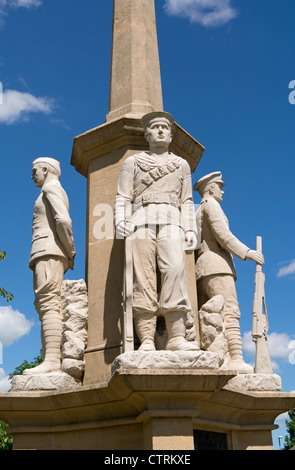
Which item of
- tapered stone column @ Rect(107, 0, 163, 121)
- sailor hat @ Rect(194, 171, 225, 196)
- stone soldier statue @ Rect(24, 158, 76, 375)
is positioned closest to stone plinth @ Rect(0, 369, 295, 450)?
stone soldier statue @ Rect(24, 158, 76, 375)

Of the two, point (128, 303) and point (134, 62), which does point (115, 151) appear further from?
point (128, 303)

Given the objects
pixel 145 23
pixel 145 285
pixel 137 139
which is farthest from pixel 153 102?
pixel 145 285

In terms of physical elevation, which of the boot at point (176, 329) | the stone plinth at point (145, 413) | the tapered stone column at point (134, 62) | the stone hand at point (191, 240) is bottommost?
the stone plinth at point (145, 413)

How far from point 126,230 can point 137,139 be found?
78.3 inches

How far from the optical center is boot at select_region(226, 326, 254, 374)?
25.2 ft

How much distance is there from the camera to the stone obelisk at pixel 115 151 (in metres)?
7.52

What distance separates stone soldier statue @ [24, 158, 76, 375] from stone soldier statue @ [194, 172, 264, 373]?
80.3 inches

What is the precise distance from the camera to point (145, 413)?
6.09m

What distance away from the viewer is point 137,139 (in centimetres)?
837

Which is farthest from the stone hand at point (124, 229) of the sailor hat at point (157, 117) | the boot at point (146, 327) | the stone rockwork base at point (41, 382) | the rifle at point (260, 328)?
the rifle at point (260, 328)

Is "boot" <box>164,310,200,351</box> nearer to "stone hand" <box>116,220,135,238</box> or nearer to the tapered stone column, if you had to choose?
"stone hand" <box>116,220,135,238</box>

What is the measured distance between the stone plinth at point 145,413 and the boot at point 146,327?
2.24 feet

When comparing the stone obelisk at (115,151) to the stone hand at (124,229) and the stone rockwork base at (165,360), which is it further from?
the stone rockwork base at (165,360)

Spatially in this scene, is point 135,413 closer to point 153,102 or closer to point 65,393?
point 65,393
